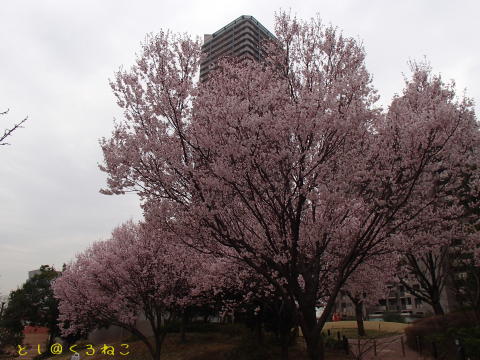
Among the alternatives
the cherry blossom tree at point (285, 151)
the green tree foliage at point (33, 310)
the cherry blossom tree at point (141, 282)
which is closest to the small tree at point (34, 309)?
the green tree foliage at point (33, 310)

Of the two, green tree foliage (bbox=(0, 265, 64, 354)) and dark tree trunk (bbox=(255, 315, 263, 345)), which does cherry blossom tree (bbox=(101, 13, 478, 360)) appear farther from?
green tree foliage (bbox=(0, 265, 64, 354))

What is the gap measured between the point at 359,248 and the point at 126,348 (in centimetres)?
2695

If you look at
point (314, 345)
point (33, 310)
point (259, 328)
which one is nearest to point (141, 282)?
point (259, 328)

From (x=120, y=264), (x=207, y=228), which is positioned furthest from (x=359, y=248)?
(x=120, y=264)

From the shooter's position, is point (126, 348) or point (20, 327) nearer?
point (126, 348)

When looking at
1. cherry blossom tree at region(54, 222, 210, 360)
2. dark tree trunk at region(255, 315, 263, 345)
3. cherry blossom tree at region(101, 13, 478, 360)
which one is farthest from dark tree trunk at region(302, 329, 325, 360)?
dark tree trunk at region(255, 315, 263, 345)

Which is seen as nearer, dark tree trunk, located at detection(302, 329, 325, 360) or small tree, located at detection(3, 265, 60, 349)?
dark tree trunk, located at detection(302, 329, 325, 360)

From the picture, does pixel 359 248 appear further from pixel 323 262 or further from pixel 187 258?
pixel 187 258

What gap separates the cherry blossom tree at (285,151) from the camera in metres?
8.52

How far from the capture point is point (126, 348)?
29906 mm

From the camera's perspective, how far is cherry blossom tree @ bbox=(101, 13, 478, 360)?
8.52 m

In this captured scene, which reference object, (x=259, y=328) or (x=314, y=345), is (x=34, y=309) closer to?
(x=259, y=328)

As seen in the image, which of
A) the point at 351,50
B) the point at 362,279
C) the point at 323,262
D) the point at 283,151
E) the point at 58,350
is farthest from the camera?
the point at 58,350

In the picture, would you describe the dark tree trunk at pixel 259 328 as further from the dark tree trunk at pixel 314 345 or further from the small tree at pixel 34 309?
the small tree at pixel 34 309
